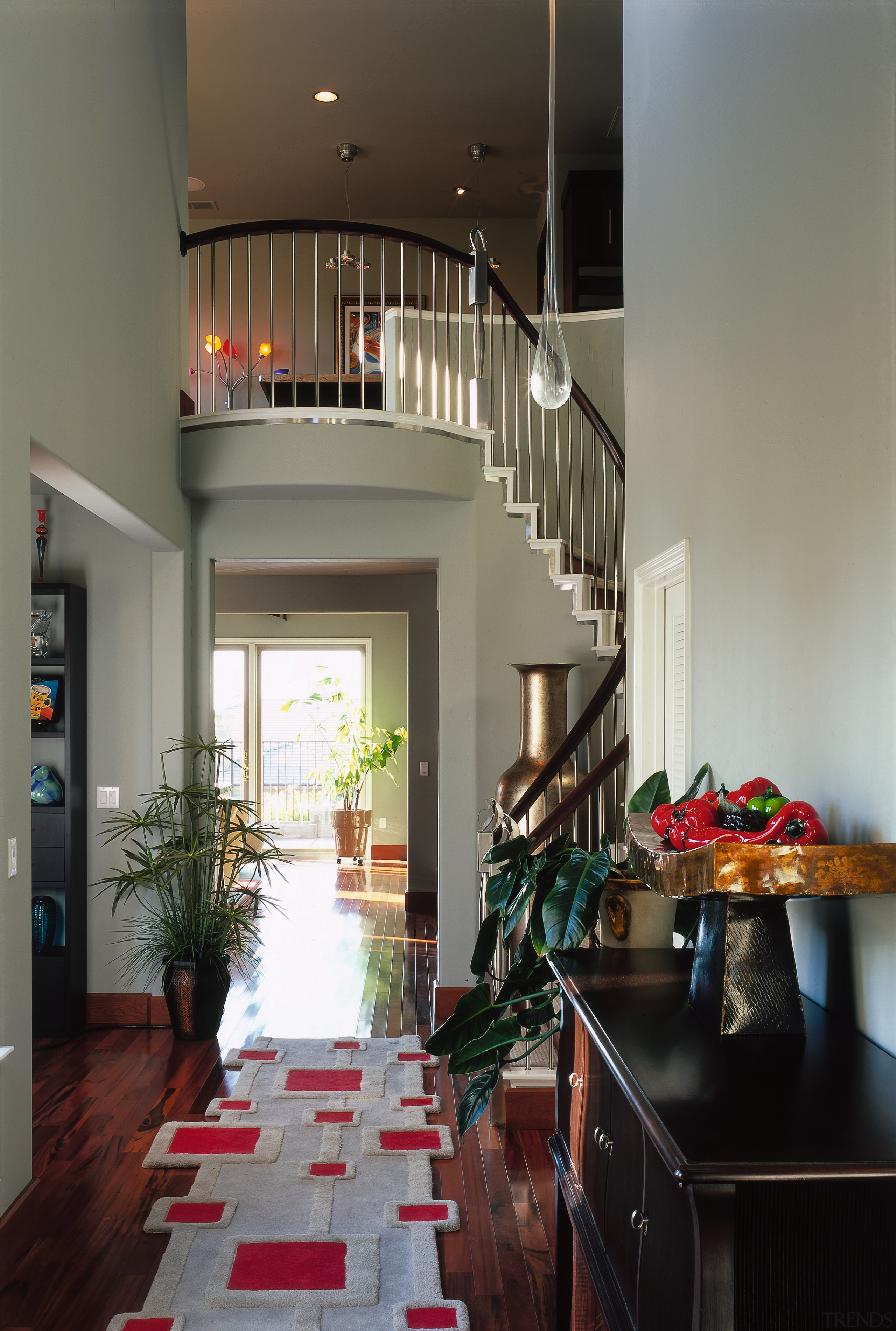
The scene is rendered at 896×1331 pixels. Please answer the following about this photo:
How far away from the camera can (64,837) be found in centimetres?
521

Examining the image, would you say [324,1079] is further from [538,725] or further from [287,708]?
[287,708]

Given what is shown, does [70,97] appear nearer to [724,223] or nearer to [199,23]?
[724,223]

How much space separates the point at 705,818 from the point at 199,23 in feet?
21.4

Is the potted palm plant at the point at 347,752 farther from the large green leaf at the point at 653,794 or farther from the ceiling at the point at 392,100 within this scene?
the large green leaf at the point at 653,794

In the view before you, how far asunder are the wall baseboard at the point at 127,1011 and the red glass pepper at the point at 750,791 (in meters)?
4.23

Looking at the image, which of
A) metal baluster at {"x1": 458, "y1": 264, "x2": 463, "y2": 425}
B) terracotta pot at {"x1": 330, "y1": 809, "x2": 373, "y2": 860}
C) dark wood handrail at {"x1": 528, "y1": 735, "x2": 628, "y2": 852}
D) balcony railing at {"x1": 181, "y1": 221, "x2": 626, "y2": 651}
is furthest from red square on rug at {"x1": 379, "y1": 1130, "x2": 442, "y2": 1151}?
terracotta pot at {"x1": 330, "y1": 809, "x2": 373, "y2": 860}

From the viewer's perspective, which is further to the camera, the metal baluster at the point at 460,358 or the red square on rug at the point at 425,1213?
the metal baluster at the point at 460,358

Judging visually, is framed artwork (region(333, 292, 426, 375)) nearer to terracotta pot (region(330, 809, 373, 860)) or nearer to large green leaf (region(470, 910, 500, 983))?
terracotta pot (region(330, 809, 373, 860))

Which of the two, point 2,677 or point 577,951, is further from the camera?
point 2,677

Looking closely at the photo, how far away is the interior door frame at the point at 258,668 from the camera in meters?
11.3

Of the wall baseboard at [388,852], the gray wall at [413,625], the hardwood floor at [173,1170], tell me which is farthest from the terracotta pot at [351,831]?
the hardwood floor at [173,1170]

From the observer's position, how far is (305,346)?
365 inches

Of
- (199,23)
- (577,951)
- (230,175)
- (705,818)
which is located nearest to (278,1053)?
(577,951)

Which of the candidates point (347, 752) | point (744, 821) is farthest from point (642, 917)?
point (347, 752)
